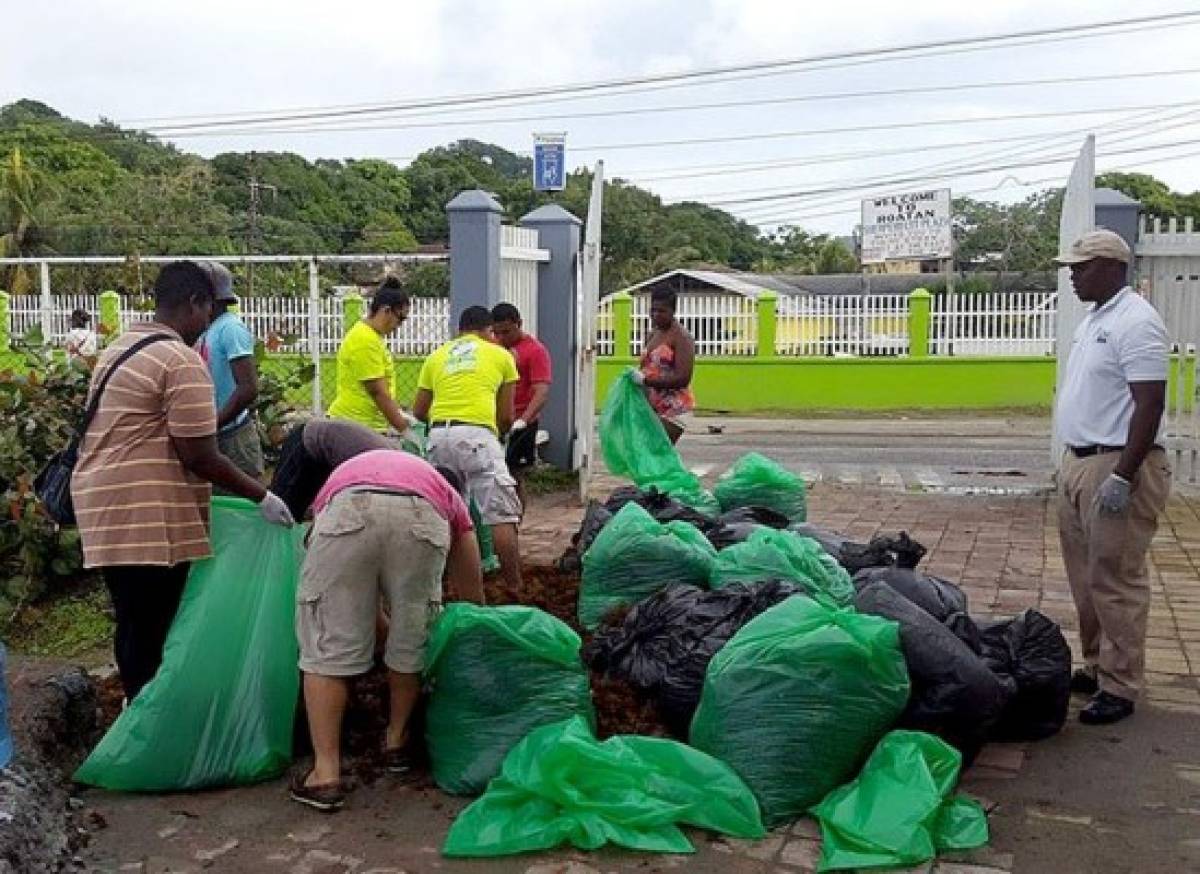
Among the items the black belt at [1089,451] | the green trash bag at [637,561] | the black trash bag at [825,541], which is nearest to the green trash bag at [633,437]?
the black trash bag at [825,541]

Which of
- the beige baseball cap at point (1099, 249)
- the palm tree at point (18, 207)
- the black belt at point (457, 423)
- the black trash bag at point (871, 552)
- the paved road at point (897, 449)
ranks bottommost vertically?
the paved road at point (897, 449)

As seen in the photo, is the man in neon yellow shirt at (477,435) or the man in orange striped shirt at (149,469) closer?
the man in orange striped shirt at (149,469)

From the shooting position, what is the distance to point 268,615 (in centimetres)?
400

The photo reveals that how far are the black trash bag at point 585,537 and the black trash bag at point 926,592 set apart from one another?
1.44m

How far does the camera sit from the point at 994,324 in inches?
757

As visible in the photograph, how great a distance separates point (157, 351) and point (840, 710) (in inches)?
90.0

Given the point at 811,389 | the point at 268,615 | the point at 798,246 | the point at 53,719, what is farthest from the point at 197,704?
the point at 798,246

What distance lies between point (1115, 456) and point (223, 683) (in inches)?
120

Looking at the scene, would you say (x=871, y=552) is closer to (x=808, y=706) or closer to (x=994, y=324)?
(x=808, y=706)

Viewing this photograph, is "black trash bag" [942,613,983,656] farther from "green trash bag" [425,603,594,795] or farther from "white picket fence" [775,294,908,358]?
"white picket fence" [775,294,908,358]

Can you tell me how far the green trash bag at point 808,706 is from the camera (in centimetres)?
359

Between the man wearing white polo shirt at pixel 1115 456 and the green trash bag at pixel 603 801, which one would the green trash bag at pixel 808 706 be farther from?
the man wearing white polo shirt at pixel 1115 456

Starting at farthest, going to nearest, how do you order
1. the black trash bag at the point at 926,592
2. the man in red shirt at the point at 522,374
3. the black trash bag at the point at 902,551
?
the man in red shirt at the point at 522,374 → the black trash bag at the point at 902,551 → the black trash bag at the point at 926,592

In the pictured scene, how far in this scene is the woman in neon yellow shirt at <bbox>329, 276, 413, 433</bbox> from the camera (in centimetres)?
636
